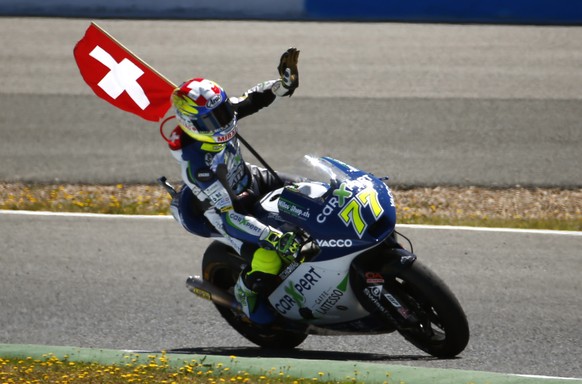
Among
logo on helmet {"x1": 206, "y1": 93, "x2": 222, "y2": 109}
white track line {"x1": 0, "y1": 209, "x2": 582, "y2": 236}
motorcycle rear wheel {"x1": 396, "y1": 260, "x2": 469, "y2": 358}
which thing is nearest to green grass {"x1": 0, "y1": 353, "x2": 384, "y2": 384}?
motorcycle rear wheel {"x1": 396, "y1": 260, "x2": 469, "y2": 358}

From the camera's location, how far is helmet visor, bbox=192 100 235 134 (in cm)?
779

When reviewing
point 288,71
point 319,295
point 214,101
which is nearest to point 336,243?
point 319,295

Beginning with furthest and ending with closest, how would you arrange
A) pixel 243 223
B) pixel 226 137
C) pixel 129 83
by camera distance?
pixel 129 83 → pixel 226 137 → pixel 243 223

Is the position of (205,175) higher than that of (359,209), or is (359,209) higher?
(205,175)

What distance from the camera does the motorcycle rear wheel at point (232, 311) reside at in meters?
8.35

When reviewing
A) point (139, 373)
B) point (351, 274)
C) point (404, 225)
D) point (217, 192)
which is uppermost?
point (217, 192)

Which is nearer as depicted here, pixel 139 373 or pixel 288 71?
pixel 139 373

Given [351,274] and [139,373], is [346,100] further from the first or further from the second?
[139,373]

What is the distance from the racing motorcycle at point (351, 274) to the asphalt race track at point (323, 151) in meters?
0.32

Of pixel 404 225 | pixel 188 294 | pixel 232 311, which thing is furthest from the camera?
pixel 404 225

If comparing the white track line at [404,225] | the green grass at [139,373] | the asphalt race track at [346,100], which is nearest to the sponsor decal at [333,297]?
the green grass at [139,373]

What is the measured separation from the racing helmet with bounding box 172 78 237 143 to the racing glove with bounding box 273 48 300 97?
0.63 metres

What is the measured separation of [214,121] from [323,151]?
5.94 metres

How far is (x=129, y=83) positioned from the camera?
344 inches
